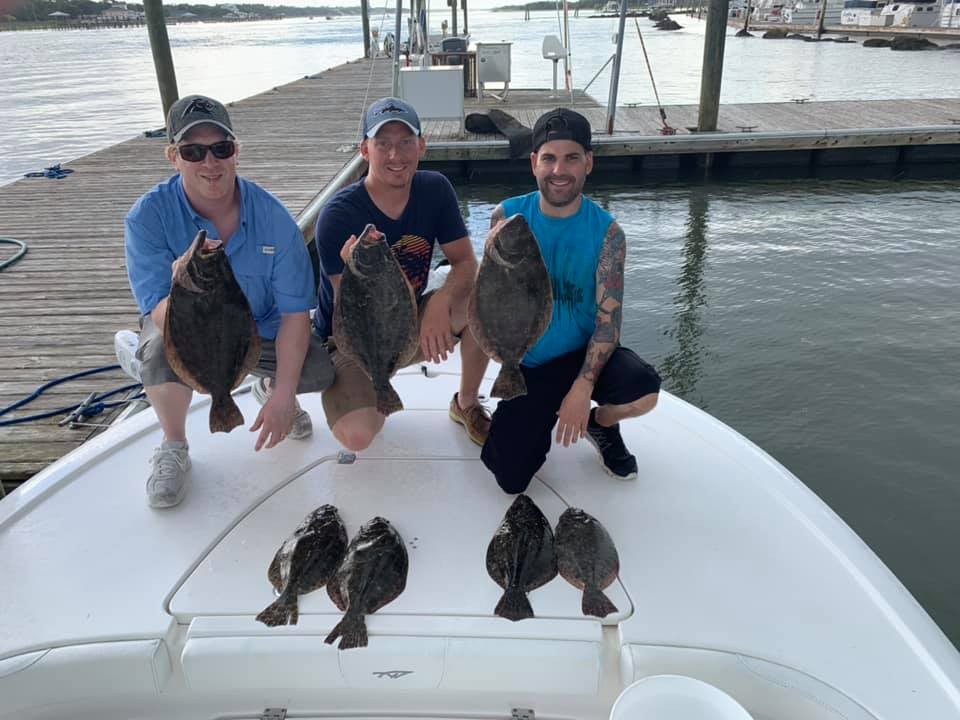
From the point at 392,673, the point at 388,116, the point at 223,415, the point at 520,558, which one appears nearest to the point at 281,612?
the point at 392,673

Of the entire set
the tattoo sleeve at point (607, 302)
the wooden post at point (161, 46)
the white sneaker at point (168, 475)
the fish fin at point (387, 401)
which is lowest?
the white sneaker at point (168, 475)

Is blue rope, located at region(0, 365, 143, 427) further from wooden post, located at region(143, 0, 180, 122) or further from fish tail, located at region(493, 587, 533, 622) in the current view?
wooden post, located at region(143, 0, 180, 122)

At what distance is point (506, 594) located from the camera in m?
2.29

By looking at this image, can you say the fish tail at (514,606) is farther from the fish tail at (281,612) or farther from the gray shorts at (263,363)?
the gray shorts at (263,363)

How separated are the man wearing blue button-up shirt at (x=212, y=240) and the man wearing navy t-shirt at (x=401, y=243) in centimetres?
17

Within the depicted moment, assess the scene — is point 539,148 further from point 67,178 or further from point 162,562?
point 67,178

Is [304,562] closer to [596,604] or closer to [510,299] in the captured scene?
[596,604]

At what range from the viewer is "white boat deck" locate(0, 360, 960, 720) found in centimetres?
207

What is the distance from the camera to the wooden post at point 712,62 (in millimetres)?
12516

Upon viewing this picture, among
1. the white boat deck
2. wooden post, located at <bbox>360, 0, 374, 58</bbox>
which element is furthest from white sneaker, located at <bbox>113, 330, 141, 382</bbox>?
wooden post, located at <bbox>360, 0, 374, 58</bbox>

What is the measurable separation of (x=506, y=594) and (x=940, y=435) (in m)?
5.29

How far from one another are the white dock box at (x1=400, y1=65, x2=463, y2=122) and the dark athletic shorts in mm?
10558

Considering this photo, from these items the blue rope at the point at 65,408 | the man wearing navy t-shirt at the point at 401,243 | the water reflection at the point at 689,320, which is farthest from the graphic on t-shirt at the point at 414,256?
the water reflection at the point at 689,320

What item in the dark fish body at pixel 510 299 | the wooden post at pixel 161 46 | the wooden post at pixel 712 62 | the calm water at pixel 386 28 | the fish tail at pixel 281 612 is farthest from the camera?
the calm water at pixel 386 28
